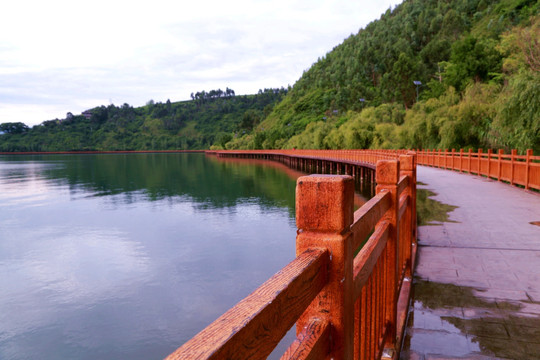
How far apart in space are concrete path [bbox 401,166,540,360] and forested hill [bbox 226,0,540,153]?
402 inches

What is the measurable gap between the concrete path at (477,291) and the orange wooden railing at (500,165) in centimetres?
533

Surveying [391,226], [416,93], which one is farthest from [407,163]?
[416,93]

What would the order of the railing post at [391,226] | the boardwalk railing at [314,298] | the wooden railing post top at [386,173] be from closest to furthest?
1. the boardwalk railing at [314,298]
2. the railing post at [391,226]
3. the wooden railing post top at [386,173]

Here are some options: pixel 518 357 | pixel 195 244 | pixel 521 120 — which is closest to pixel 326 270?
pixel 518 357

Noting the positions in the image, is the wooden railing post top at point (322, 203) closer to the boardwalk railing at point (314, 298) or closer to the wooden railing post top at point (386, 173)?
the boardwalk railing at point (314, 298)

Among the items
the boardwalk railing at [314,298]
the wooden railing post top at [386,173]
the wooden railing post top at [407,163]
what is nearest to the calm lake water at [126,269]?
the wooden railing post top at [407,163]

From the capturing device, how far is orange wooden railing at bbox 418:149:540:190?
43.4 feet

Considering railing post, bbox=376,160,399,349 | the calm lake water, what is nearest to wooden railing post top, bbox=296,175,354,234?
railing post, bbox=376,160,399,349

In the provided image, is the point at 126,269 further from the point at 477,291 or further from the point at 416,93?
the point at 416,93

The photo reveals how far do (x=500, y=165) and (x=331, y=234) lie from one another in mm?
17182

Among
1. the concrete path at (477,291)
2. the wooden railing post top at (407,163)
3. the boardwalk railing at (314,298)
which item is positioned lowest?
the concrete path at (477,291)

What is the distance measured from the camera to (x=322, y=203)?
147cm

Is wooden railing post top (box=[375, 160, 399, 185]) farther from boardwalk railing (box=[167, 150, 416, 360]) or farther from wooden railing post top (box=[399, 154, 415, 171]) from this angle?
wooden railing post top (box=[399, 154, 415, 171])

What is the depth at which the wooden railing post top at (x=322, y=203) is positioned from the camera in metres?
1.46
